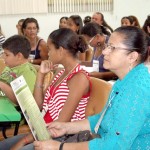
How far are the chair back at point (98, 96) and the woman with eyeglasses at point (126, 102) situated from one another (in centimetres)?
34

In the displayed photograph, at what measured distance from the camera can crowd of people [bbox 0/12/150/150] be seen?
120 centimetres

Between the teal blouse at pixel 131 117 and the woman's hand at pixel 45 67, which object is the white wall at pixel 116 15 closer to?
the woman's hand at pixel 45 67

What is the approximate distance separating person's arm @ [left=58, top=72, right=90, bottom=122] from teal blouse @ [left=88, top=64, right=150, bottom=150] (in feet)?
1.63

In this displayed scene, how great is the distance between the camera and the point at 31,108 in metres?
1.39

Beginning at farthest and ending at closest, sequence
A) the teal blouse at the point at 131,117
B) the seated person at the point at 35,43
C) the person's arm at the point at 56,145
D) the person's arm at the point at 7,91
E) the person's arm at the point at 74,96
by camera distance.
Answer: the seated person at the point at 35,43, the person's arm at the point at 7,91, the person's arm at the point at 74,96, the person's arm at the point at 56,145, the teal blouse at the point at 131,117

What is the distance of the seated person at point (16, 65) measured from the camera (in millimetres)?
2232

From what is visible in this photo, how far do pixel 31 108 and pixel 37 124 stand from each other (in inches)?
3.0

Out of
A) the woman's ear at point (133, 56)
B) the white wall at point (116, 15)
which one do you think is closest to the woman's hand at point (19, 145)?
the woman's ear at point (133, 56)

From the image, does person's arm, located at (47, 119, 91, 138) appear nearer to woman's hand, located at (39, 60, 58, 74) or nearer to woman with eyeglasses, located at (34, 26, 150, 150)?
woman with eyeglasses, located at (34, 26, 150, 150)

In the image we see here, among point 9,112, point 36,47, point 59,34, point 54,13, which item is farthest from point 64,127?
point 54,13

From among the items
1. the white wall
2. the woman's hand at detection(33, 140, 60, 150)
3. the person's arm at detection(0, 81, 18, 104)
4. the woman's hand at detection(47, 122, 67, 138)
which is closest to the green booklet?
the woman's hand at detection(33, 140, 60, 150)

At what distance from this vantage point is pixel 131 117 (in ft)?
3.88

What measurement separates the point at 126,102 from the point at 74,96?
0.61m

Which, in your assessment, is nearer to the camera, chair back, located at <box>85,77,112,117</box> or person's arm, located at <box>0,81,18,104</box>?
chair back, located at <box>85,77,112,117</box>
